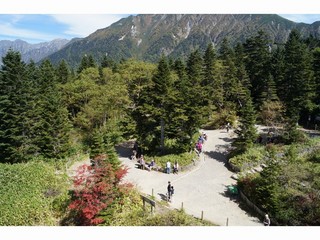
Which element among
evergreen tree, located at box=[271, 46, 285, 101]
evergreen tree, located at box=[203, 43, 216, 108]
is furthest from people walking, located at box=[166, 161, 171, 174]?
evergreen tree, located at box=[271, 46, 285, 101]

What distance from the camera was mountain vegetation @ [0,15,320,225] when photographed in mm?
18000

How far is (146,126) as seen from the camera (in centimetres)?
2847

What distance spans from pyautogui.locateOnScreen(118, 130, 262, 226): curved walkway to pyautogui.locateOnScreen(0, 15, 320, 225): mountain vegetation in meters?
1.63

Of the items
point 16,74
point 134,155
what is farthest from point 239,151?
point 16,74

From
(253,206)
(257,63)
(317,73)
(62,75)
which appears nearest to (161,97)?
(253,206)

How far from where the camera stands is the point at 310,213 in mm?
16906

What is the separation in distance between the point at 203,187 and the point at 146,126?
8.79 meters

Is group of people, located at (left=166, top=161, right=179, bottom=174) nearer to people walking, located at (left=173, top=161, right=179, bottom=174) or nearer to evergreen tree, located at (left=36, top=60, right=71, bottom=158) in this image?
people walking, located at (left=173, top=161, right=179, bottom=174)

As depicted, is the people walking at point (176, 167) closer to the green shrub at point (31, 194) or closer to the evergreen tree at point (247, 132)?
the evergreen tree at point (247, 132)

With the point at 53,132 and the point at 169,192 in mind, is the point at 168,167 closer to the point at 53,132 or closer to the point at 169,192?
the point at 169,192

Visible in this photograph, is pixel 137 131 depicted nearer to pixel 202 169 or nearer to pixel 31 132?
pixel 202 169

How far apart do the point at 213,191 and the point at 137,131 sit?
986cm

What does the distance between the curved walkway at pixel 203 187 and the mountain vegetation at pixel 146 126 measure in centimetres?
163

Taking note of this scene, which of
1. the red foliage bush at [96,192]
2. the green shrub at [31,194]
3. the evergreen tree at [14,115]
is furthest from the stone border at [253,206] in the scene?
the evergreen tree at [14,115]
